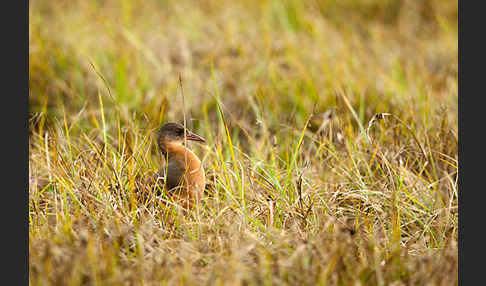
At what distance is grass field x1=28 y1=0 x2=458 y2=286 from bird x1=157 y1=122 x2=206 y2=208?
0.09m

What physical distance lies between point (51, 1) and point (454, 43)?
504 cm

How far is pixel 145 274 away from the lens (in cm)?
234

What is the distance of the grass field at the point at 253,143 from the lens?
2.39 meters

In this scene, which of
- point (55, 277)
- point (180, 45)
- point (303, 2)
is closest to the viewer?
point (55, 277)

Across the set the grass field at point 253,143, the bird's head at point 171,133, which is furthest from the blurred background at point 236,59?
the bird's head at point 171,133

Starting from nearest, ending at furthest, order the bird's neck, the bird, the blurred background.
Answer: the bird, the bird's neck, the blurred background

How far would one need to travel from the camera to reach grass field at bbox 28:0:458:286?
2.39m

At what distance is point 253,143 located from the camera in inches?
137

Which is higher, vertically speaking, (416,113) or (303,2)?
(303,2)

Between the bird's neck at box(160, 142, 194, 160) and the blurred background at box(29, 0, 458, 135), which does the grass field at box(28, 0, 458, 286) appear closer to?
the blurred background at box(29, 0, 458, 135)

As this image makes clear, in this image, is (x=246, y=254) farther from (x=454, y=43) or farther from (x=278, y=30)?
(x=454, y=43)

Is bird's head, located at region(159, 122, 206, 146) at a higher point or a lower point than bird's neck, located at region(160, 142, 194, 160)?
higher

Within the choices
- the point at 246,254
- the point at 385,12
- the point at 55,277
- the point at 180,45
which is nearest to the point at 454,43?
the point at 385,12

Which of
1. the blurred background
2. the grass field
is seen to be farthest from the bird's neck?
the blurred background
